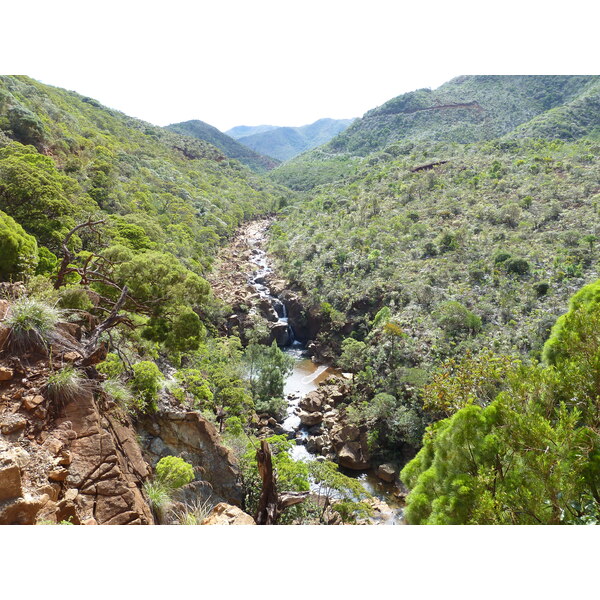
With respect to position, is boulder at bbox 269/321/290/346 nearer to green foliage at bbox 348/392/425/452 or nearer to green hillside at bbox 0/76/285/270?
green hillside at bbox 0/76/285/270

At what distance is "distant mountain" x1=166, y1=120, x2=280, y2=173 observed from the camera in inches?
4828

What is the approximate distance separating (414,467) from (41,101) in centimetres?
3925

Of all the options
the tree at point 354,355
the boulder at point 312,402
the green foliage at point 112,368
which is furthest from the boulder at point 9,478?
the tree at point 354,355

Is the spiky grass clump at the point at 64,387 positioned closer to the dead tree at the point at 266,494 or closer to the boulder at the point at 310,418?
the dead tree at the point at 266,494

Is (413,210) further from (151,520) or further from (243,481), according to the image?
(151,520)

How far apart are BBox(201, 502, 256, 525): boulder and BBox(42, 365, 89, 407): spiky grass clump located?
2.33 meters

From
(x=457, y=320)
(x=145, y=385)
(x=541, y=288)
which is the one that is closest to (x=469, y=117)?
(x=541, y=288)

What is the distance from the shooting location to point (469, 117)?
2623 inches

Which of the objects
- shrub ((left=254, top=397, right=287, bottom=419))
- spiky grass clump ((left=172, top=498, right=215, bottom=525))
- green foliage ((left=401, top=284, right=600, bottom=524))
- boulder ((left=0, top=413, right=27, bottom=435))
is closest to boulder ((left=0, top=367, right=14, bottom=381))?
boulder ((left=0, top=413, right=27, bottom=435))

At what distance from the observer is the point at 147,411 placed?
22.1ft

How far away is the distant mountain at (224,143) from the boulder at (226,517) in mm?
122532

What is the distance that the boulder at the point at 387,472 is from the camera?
48.8 feet

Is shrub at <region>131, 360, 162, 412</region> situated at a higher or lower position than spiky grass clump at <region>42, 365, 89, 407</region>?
lower

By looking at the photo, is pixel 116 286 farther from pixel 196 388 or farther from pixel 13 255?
pixel 196 388
